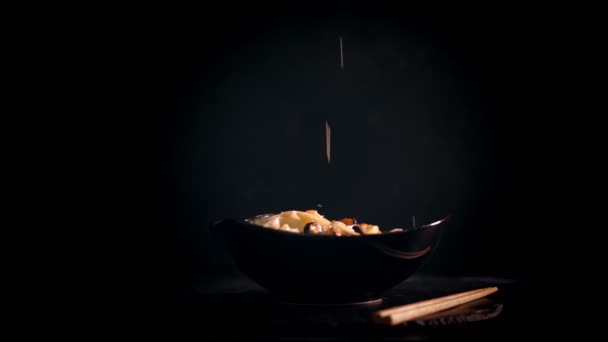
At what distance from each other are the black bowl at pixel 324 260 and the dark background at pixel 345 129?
585 mm

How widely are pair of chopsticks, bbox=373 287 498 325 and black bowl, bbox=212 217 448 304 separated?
0.32 feet

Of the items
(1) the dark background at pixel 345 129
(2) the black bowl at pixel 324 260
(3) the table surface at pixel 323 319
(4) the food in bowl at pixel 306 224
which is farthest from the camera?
(1) the dark background at pixel 345 129

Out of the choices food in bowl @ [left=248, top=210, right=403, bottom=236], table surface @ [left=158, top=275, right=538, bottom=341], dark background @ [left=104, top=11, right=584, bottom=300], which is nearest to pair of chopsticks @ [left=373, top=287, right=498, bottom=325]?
table surface @ [left=158, top=275, right=538, bottom=341]

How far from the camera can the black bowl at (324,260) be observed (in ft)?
3.94

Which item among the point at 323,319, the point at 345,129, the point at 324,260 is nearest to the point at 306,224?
the point at 324,260

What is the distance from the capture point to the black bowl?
1200 mm

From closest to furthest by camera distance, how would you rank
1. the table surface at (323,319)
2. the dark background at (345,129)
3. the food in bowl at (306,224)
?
the table surface at (323,319) < the food in bowl at (306,224) < the dark background at (345,129)

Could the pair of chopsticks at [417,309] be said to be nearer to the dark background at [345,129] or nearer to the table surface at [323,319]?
the table surface at [323,319]

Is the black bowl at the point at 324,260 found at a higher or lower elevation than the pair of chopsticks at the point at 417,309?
Answer: higher

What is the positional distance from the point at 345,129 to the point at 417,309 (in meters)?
0.82

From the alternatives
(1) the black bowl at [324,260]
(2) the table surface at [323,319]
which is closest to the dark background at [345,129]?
(2) the table surface at [323,319]

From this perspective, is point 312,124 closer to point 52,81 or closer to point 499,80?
point 499,80

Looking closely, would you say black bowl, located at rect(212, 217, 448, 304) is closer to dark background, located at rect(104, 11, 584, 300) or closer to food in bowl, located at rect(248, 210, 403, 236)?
food in bowl, located at rect(248, 210, 403, 236)

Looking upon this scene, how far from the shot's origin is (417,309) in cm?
113
